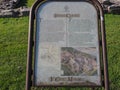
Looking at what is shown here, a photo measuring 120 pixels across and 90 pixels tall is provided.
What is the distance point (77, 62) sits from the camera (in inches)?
170

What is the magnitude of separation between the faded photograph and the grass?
1.17 m

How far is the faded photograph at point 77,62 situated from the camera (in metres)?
Result: 4.28

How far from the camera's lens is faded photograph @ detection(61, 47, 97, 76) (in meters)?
4.28

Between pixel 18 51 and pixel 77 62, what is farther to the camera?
pixel 18 51

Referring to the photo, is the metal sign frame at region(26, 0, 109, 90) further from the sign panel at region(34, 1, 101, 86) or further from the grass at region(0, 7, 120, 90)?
the grass at region(0, 7, 120, 90)

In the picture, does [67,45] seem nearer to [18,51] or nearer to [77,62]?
[77,62]

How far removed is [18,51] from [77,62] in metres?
2.36

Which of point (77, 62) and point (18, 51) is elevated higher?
point (18, 51)

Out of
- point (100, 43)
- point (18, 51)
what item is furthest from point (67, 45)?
point (18, 51)

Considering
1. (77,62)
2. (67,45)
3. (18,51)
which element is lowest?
(77,62)

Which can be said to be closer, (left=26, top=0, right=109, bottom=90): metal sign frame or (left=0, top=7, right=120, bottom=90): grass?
(left=26, top=0, right=109, bottom=90): metal sign frame

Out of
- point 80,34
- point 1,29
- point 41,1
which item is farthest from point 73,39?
point 1,29

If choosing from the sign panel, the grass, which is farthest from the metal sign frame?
the grass

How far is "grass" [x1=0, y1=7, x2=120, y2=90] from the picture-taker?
18.5 ft
